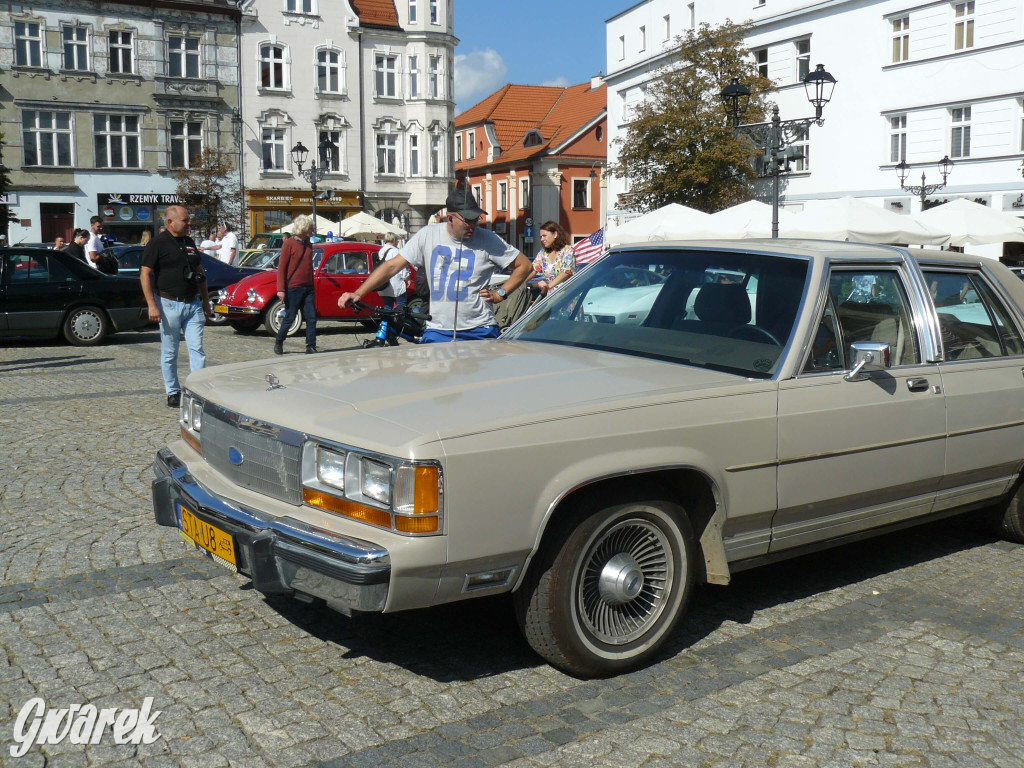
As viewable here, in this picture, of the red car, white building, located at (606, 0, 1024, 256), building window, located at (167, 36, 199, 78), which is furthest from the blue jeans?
building window, located at (167, 36, 199, 78)

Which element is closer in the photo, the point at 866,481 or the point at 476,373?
the point at 476,373

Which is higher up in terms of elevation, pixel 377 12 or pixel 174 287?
pixel 377 12

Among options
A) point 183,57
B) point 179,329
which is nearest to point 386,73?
point 183,57

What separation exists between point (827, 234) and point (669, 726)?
60.0 ft

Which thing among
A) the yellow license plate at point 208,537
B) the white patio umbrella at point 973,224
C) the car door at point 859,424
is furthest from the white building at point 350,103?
the yellow license plate at point 208,537

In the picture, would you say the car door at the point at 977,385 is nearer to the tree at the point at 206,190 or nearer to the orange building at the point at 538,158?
the tree at the point at 206,190

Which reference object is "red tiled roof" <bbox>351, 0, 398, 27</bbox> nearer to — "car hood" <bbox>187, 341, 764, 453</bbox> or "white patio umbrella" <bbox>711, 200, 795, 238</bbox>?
"white patio umbrella" <bbox>711, 200, 795, 238</bbox>

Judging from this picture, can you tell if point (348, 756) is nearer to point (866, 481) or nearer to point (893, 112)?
point (866, 481)

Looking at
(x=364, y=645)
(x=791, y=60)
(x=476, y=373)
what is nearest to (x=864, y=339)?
(x=476, y=373)

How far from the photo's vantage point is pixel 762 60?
1801 inches

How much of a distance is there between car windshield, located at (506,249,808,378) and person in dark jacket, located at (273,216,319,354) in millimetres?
9971

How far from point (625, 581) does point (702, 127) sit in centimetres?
4113

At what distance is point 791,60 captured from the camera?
4375cm

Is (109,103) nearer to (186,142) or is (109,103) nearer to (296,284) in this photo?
(186,142)
